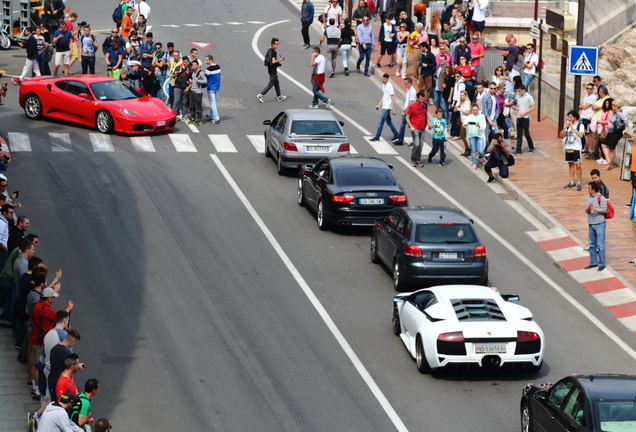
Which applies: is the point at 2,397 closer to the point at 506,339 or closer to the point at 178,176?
the point at 506,339

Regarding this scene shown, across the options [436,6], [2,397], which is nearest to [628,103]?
[436,6]

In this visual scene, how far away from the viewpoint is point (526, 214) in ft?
77.5

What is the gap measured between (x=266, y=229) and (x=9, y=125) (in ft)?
A: 34.7

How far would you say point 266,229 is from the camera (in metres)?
21.5

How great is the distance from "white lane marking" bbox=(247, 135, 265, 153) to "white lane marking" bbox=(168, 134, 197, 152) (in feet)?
5.64

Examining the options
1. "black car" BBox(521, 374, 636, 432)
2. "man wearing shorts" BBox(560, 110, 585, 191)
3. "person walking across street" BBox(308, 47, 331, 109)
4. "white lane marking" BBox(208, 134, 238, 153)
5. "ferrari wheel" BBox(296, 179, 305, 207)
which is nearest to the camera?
"black car" BBox(521, 374, 636, 432)

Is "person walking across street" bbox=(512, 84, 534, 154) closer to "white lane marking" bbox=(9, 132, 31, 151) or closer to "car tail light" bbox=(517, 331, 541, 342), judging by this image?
"white lane marking" bbox=(9, 132, 31, 151)

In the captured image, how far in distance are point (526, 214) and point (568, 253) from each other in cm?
268

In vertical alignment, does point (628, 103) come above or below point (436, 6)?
Result: below

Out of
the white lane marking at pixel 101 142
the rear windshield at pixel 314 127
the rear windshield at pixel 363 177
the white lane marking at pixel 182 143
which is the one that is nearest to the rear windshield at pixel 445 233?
the rear windshield at pixel 363 177

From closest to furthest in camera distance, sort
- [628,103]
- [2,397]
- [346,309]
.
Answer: [2,397]
[346,309]
[628,103]

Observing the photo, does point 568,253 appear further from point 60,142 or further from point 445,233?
point 60,142

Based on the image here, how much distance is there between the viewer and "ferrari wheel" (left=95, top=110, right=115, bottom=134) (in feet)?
91.4

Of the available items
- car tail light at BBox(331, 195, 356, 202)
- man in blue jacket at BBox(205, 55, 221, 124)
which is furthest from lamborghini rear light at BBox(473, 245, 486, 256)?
man in blue jacket at BBox(205, 55, 221, 124)
